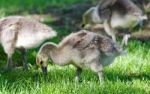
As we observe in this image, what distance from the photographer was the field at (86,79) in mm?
6148

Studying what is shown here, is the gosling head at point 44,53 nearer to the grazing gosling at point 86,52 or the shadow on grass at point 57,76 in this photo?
the grazing gosling at point 86,52

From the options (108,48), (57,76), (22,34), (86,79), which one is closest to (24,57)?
(22,34)

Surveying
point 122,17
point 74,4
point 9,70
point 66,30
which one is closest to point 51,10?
point 74,4

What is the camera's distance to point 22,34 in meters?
7.41

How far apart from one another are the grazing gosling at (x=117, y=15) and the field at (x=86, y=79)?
1.33ft

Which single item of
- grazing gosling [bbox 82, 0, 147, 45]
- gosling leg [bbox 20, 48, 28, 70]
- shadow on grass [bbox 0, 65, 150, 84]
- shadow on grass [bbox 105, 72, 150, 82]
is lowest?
shadow on grass [bbox 105, 72, 150, 82]

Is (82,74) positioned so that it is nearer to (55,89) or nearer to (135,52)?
(55,89)

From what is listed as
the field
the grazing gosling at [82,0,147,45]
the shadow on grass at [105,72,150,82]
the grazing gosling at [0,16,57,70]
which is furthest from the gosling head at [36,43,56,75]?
the grazing gosling at [82,0,147,45]

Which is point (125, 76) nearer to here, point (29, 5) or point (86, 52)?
point (86, 52)

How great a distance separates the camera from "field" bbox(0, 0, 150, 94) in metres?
6.15

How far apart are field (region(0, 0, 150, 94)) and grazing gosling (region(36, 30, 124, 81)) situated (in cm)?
23

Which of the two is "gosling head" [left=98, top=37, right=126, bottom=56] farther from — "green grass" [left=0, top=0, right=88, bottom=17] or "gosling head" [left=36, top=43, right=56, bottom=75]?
"green grass" [left=0, top=0, right=88, bottom=17]

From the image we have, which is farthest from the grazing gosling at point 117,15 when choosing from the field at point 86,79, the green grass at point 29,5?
the green grass at point 29,5

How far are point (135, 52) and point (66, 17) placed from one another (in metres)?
4.44
